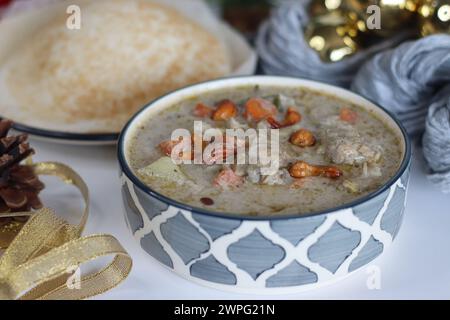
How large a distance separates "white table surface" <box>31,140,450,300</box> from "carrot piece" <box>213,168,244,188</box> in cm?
13

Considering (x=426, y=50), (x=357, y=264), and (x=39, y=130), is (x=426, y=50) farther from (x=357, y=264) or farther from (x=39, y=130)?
(x=39, y=130)

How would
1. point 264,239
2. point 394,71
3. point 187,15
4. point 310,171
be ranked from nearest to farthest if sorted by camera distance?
point 264,239 < point 310,171 < point 394,71 < point 187,15

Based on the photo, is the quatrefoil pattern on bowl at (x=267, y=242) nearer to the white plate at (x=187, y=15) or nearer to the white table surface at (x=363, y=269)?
the white table surface at (x=363, y=269)

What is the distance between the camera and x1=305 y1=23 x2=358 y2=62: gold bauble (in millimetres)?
1208

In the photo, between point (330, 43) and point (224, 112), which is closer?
point (224, 112)

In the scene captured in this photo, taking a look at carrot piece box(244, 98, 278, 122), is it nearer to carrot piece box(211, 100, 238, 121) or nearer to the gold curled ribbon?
carrot piece box(211, 100, 238, 121)

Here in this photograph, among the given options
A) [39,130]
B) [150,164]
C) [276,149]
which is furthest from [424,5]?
[39,130]

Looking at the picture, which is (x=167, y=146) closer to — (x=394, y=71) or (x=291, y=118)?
(x=291, y=118)

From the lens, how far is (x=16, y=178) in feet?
3.17

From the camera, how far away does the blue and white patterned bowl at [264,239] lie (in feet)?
2.48

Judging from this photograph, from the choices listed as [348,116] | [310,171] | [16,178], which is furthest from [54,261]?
[348,116]

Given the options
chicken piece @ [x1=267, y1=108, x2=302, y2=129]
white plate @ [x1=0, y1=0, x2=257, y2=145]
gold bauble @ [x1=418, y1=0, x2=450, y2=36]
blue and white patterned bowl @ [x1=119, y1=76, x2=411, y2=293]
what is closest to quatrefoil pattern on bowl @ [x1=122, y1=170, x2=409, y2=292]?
blue and white patterned bowl @ [x1=119, y1=76, x2=411, y2=293]

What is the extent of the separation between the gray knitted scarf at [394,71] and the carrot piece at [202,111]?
0.26 m

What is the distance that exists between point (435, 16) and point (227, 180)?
0.48 meters
